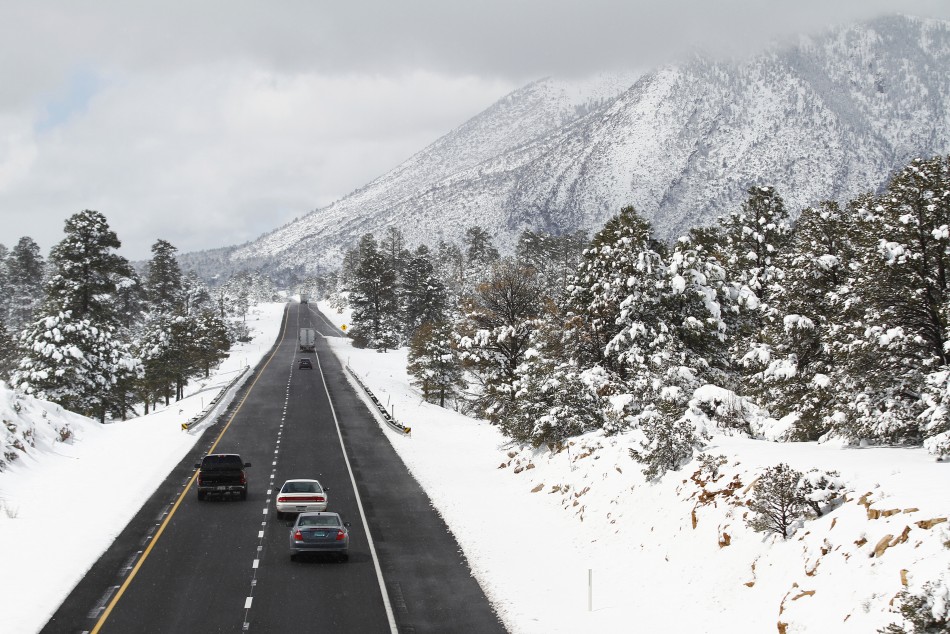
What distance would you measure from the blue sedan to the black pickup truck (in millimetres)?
8115

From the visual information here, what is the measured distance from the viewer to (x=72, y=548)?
66.1 feet

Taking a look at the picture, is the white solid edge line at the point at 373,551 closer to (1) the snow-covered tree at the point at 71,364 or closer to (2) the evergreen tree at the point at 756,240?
(1) the snow-covered tree at the point at 71,364

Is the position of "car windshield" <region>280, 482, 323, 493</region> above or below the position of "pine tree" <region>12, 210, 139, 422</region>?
below

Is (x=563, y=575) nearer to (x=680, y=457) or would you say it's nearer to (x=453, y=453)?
(x=680, y=457)

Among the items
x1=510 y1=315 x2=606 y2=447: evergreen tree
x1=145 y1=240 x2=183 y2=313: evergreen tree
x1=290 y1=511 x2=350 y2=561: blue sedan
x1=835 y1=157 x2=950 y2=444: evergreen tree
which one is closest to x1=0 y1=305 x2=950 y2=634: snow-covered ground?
x1=510 y1=315 x2=606 y2=447: evergreen tree

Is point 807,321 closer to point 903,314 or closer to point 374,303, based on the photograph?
point 903,314

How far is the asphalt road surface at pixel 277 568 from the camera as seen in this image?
15.5m

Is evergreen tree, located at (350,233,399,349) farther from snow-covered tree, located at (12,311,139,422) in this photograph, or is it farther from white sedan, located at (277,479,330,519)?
white sedan, located at (277,479,330,519)

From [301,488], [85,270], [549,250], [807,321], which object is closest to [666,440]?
[807,321]

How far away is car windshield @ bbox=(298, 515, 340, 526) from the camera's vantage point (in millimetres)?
20297

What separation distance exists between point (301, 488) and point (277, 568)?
6143 millimetres

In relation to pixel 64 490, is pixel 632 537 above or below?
above

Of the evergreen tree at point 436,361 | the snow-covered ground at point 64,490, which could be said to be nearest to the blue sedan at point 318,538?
the snow-covered ground at point 64,490

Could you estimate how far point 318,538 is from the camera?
19828 millimetres
